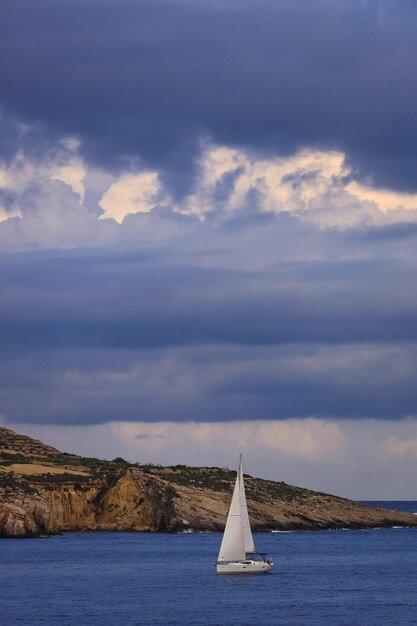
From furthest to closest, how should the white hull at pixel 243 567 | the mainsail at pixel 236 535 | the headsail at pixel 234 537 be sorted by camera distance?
the white hull at pixel 243 567 < the mainsail at pixel 236 535 < the headsail at pixel 234 537

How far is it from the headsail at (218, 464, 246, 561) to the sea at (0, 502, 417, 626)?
214 centimetres

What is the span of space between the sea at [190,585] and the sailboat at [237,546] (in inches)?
40.5

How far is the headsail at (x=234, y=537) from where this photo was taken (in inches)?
4675

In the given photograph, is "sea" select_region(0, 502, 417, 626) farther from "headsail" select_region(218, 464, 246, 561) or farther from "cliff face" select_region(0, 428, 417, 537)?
"cliff face" select_region(0, 428, 417, 537)

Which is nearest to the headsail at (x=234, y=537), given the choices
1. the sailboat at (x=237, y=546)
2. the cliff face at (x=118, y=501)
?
the sailboat at (x=237, y=546)

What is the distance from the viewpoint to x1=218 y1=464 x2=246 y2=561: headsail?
118756 millimetres

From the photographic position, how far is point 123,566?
129125 mm

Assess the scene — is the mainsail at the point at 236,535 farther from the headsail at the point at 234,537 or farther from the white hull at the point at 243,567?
the white hull at the point at 243,567

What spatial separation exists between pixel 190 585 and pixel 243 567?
9979 mm

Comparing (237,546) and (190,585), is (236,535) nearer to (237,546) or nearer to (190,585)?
(237,546)

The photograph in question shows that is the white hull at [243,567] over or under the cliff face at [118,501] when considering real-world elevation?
under

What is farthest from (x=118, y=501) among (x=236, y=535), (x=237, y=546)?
(x=236, y=535)

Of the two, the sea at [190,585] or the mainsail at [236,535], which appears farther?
the mainsail at [236,535]

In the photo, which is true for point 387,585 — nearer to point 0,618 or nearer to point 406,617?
point 406,617
